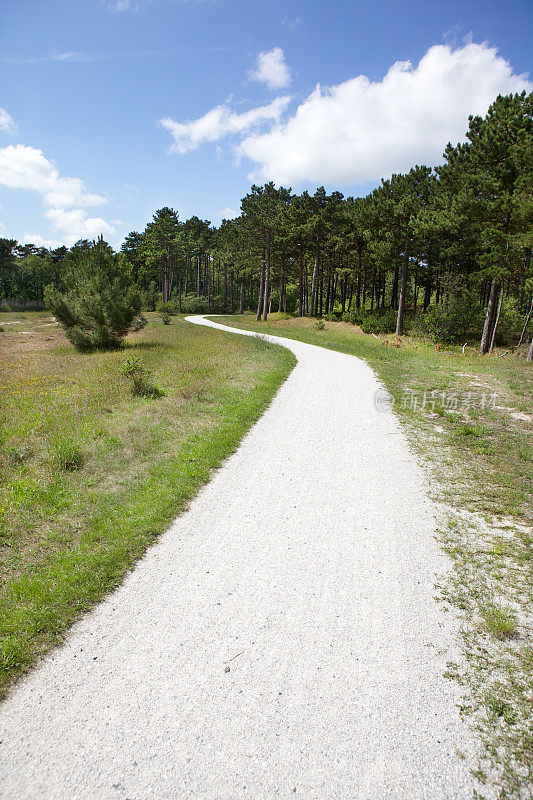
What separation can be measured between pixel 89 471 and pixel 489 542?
19.8 feet

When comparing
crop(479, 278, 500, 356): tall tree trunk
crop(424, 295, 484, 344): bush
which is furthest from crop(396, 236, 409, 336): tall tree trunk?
crop(479, 278, 500, 356): tall tree trunk

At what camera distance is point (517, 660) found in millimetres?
3133

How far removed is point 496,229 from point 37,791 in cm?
2723

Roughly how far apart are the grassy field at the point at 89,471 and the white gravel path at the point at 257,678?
0.35m

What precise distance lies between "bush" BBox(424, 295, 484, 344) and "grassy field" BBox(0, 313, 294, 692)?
65.4ft

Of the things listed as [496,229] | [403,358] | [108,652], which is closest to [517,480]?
[108,652]

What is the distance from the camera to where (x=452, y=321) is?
29266 mm

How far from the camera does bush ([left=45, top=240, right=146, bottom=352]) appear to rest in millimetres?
20906

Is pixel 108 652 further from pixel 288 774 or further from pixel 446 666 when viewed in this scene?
pixel 446 666
